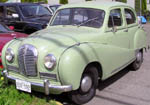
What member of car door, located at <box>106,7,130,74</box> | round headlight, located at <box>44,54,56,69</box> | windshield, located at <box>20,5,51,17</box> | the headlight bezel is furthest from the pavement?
windshield, located at <box>20,5,51,17</box>

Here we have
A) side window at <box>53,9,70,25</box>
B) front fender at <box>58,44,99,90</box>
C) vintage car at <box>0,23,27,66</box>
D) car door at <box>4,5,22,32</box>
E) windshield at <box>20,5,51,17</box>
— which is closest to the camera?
front fender at <box>58,44,99,90</box>

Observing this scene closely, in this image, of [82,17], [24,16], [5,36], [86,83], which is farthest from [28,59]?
[24,16]

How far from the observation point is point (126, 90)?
4.63m

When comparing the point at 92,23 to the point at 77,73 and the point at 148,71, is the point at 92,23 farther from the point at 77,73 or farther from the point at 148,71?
the point at 148,71

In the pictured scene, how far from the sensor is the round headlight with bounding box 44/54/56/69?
3.52m

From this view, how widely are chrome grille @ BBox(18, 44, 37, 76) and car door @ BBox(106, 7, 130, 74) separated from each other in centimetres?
155

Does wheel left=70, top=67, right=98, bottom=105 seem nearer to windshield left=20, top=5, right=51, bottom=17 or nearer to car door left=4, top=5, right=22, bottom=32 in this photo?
car door left=4, top=5, right=22, bottom=32

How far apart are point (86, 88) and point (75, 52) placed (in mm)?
738

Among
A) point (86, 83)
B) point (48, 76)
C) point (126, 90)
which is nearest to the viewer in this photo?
point (48, 76)

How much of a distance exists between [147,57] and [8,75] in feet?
15.7

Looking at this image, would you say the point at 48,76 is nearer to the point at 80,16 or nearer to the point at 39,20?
the point at 80,16

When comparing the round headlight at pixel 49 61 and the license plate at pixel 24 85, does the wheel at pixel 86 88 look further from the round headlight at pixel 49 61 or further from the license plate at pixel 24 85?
the license plate at pixel 24 85

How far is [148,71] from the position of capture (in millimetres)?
5906

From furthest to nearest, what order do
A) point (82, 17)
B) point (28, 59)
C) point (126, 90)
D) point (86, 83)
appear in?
1. point (82, 17)
2. point (126, 90)
3. point (86, 83)
4. point (28, 59)
